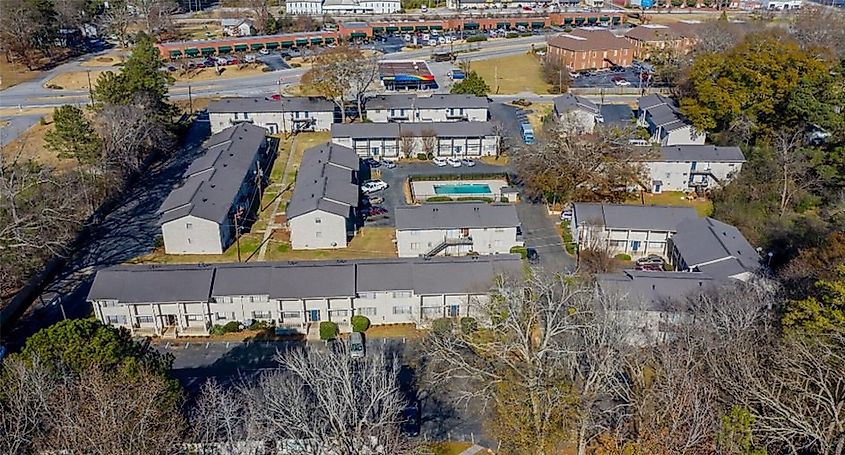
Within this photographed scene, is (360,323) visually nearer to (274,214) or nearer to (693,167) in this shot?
(274,214)

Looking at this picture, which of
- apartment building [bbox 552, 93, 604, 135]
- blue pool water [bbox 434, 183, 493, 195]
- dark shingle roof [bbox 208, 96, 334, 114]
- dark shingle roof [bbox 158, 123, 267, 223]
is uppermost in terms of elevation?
dark shingle roof [bbox 208, 96, 334, 114]

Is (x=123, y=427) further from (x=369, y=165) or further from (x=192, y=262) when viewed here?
(x=369, y=165)

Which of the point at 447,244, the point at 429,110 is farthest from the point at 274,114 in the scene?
the point at 447,244

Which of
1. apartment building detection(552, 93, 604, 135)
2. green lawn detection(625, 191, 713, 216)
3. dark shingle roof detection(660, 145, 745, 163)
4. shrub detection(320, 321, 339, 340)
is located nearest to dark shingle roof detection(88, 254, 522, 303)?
shrub detection(320, 321, 339, 340)

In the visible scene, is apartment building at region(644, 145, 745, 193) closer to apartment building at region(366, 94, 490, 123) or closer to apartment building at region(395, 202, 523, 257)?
apartment building at region(395, 202, 523, 257)

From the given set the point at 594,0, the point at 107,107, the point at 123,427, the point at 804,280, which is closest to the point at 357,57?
the point at 107,107
